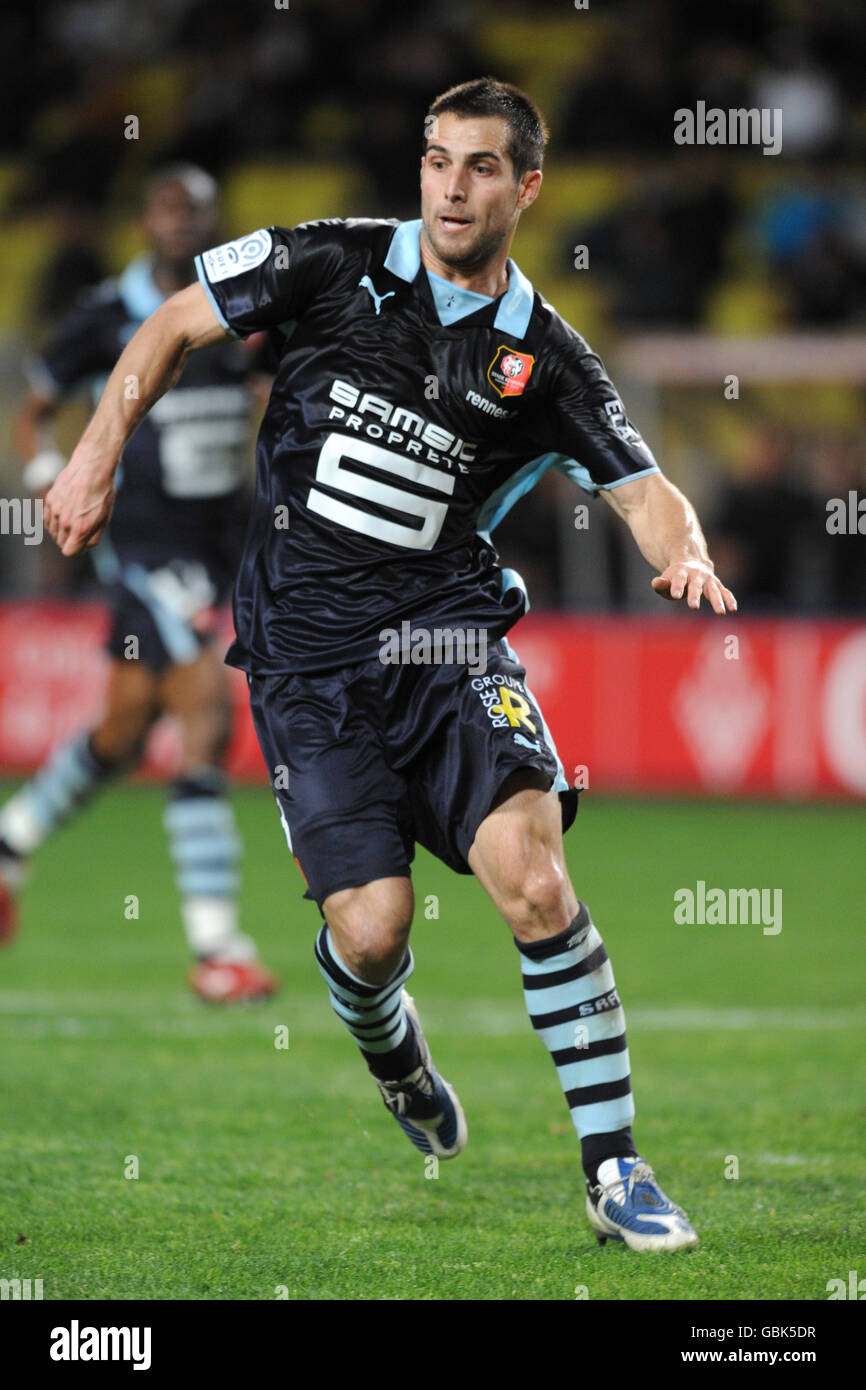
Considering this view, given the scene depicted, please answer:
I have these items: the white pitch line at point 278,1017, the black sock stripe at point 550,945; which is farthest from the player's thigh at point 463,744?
the white pitch line at point 278,1017

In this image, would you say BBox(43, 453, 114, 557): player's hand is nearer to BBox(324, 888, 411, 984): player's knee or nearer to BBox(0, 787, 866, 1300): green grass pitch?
BBox(324, 888, 411, 984): player's knee

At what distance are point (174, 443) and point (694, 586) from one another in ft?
12.5

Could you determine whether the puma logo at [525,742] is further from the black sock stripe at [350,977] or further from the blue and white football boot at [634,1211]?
the blue and white football boot at [634,1211]

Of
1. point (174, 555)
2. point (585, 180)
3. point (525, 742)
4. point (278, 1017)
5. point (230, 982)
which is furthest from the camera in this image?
point (585, 180)

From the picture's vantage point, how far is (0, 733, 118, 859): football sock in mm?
7434

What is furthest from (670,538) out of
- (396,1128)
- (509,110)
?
(396,1128)

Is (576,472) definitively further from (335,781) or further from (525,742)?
(335,781)

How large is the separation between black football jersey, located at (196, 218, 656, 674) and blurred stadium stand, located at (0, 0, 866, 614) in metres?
9.11

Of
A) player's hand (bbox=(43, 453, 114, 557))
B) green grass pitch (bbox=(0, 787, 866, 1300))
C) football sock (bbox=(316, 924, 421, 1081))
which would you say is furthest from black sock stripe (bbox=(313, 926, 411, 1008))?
player's hand (bbox=(43, 453, 114, 557))

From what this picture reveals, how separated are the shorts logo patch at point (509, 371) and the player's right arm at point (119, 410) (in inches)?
23.9

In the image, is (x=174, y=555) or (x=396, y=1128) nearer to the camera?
(x=396, y=1128)

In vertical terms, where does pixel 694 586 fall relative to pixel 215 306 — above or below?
below

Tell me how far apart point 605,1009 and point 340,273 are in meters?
1.73

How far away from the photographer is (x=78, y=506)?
4.07m
